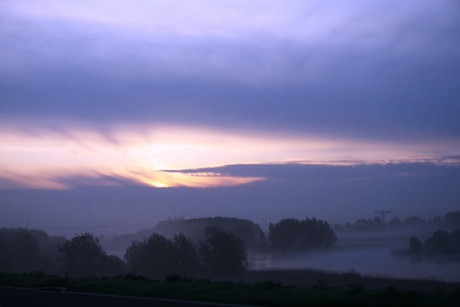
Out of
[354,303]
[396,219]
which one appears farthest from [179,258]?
[354,303]

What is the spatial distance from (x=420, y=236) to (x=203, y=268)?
17.9 metres

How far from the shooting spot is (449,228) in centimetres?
4719

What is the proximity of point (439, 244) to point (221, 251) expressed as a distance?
776 inches

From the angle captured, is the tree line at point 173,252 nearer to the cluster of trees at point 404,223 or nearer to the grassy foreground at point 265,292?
the cluster of trees at point 404,223

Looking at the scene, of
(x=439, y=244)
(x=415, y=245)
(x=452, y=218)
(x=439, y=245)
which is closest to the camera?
(x=439, y=245)

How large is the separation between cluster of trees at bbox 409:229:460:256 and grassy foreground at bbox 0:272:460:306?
20.5m

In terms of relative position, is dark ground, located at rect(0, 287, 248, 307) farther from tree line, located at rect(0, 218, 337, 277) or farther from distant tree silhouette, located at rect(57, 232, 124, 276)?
distant tree silhouette, located at rect(57, 232, 124, 276)

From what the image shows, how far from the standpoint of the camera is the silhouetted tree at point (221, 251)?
4859 centimetres

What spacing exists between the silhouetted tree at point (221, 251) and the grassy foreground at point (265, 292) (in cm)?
2676

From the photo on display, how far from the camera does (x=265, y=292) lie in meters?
15.0

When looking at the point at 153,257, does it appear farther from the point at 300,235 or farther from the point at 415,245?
the point at 415,245

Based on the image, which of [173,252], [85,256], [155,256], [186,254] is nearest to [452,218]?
[186,254]

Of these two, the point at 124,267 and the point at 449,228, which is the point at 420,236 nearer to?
the point at 449,228

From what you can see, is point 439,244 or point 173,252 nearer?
point 439,244
